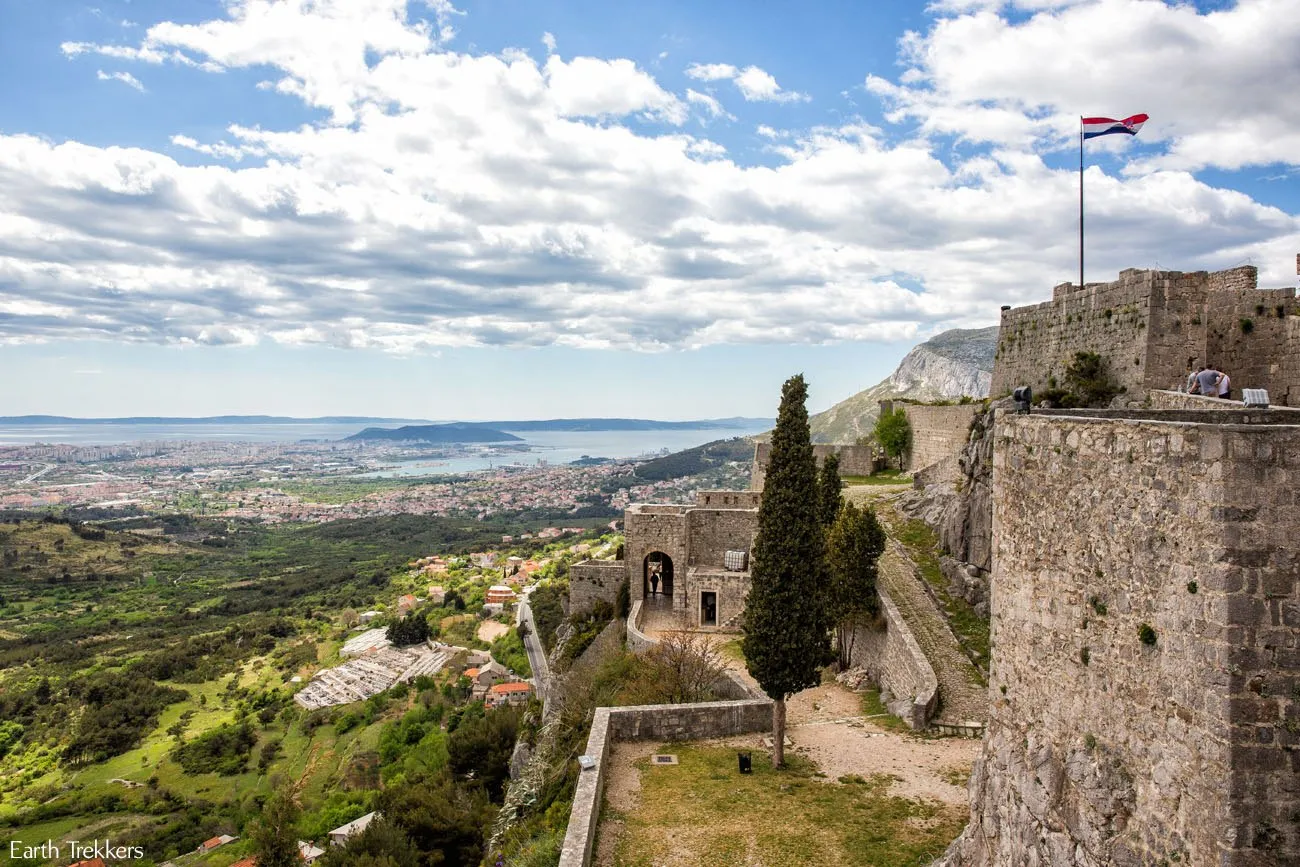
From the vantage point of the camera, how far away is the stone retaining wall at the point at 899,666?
49.5 feet

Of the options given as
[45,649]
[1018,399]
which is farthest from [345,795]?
[45,649]

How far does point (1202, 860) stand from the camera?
14.4 ft

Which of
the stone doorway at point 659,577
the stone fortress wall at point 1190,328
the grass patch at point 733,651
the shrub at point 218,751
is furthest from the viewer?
the shrub at point 218,751

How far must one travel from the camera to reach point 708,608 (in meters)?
24.8

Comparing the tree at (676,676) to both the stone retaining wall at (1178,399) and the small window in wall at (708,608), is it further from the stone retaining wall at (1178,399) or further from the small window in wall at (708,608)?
the stone retaining wall at (1178,399)

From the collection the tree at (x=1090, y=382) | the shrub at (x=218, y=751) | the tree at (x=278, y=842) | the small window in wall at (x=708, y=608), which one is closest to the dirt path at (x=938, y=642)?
the small window in wall at (x=708, y=608)

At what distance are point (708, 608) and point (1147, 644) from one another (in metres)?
20.4

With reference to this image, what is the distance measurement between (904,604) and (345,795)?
30.0 m

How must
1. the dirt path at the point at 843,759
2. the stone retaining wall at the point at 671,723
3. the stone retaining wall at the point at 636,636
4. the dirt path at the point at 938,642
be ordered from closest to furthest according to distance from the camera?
the dirt path at the point at 843,759
the stone retaining wall at the point at 671,723
the dirt path at the point at 938,642
the stone retaining wall at the point at 636,636

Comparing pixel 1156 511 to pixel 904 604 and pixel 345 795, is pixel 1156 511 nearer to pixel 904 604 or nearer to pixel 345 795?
pixel 904 604

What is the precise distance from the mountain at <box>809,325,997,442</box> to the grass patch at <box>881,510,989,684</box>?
390 ft

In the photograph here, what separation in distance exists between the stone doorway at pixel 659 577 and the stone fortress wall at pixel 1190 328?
1507 cm

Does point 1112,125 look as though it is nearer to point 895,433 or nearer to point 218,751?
point 895,433

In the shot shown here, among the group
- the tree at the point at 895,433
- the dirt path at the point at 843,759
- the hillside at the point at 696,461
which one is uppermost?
the tree at the point at 895,433
